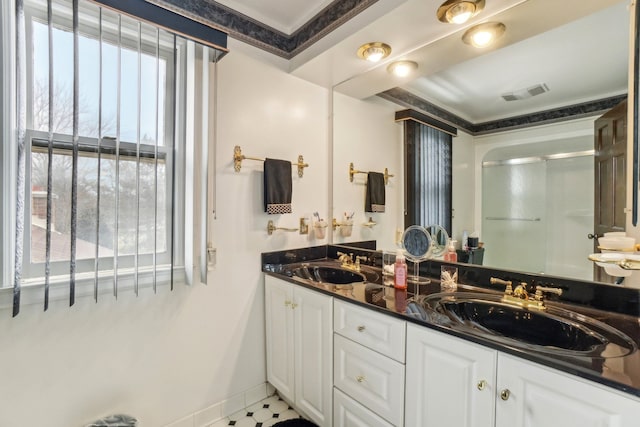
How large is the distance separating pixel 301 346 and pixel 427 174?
50.4 inches

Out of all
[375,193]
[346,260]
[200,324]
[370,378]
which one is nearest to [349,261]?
[346,260]

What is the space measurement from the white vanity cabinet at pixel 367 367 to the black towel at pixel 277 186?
0.76 metres

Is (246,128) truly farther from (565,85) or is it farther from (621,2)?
(621,2)

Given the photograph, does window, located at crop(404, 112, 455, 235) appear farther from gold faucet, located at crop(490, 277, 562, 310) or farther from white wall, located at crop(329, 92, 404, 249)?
gold faucet, located at crop(490, 277, 562, 310)

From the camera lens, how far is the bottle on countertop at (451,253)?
1626 mm

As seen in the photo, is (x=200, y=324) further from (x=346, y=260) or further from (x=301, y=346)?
(x=346, y=260)

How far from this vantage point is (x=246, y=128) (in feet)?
6.03

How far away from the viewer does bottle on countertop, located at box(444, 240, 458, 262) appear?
1626 millimetres

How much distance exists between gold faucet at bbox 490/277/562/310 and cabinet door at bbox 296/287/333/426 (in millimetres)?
792

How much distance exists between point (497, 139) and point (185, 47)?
1.67 metres

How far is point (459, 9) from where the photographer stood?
4.27 ft

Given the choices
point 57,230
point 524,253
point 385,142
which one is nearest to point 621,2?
point 524,253

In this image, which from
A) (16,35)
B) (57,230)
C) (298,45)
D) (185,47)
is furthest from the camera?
(298,45)

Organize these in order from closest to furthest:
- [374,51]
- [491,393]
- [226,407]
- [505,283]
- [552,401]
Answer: [552,401] < [491,393] < [505,283] < [374,51] < [226,407]
